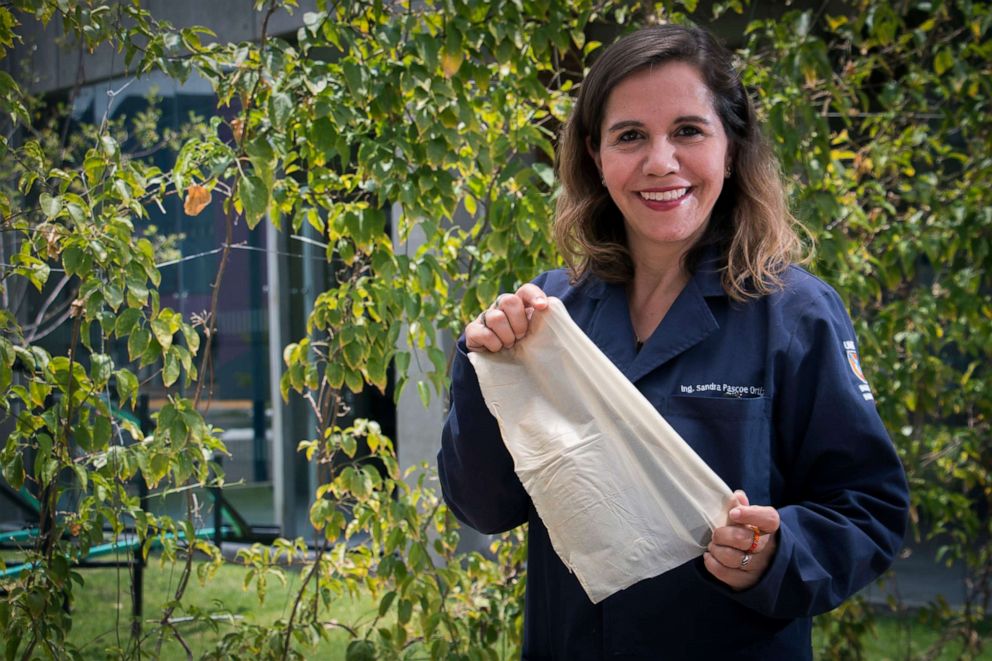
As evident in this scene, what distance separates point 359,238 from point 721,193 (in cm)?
105

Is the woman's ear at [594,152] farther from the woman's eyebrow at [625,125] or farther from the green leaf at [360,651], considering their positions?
the green leaf at [360,651]

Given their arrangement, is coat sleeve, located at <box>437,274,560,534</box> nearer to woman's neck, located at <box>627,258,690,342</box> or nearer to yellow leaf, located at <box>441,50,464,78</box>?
woman's neck, located at <box>627,258,690,342</box>

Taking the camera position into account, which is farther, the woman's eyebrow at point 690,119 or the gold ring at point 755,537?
the woman's eyebrow at point 690,119

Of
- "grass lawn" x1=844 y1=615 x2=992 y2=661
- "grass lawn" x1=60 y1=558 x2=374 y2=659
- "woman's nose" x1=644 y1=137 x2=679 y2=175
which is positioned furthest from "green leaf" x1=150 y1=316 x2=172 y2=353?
"grass lawn" x1=844 y1=615 x2=992 y2=661

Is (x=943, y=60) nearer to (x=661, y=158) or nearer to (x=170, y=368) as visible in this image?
(x=661, y=158)

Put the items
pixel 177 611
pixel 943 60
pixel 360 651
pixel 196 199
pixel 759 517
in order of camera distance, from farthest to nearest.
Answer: pixel 943 60
pixel 360 651
pixel 177 611
pixel 196 199
pixel 759 517

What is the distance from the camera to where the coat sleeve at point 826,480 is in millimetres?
1250

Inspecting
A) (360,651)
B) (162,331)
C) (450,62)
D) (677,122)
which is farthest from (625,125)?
(360,651)

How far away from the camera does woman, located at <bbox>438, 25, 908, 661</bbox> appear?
129 cm

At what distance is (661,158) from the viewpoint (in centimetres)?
143

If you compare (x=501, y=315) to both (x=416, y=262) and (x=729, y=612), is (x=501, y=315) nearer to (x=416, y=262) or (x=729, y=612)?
(x=729, y=612)

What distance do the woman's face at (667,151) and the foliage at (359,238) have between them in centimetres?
99

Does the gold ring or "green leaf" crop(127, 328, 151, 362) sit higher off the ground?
"green leaf" crop(127, 328, 151, 362)

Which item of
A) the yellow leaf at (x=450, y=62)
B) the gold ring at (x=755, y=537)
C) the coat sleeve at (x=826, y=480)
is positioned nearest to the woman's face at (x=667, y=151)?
the coat sleeve at (x=826, y=480)
